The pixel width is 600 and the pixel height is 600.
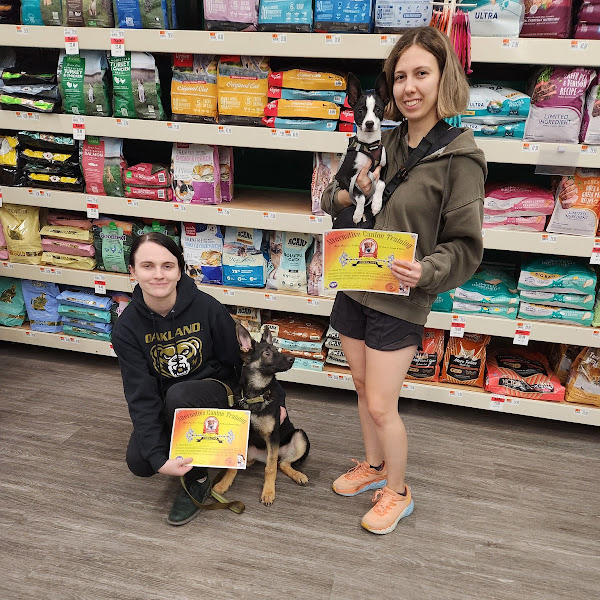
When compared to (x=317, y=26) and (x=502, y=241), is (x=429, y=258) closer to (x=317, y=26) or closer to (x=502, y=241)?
(x=502, y=241)

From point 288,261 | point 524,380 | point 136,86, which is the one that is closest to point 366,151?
point 288,261

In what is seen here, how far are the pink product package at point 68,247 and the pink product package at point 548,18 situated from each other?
2665 mm

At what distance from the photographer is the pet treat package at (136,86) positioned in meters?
2.81

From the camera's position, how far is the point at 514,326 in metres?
2.77

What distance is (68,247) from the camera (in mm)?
3338

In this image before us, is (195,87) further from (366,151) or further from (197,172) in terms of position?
(366,151)

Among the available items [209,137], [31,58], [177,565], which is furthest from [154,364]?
[31,58]

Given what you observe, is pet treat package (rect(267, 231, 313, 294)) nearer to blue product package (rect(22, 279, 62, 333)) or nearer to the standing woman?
the standing woman

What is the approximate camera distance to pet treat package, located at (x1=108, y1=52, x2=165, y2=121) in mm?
2812

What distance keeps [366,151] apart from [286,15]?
119cm

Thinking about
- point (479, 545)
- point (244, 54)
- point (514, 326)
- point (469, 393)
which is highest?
point (244, 54)

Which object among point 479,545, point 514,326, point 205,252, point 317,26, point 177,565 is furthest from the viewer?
point 205,252

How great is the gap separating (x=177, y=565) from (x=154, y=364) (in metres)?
0.78

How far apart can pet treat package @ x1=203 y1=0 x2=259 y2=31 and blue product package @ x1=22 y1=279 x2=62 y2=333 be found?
1.92m
